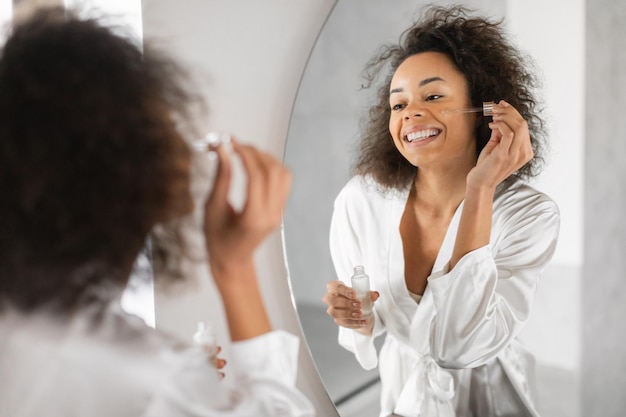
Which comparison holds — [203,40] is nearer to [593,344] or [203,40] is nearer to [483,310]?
[483,310]

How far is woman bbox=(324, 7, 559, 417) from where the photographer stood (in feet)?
2.83

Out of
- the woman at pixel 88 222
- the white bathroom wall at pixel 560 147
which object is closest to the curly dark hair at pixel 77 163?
the woman at pixel 88 222

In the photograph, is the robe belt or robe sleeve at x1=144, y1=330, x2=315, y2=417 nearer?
robe sleeve at x1=144, y1=330, x2=315, y2=417

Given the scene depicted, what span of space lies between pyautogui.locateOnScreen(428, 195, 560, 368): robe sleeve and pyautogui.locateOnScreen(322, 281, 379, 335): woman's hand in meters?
0.11

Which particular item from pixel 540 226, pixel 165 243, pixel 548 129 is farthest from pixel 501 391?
pixel 165 243

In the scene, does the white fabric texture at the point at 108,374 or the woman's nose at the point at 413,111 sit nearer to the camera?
the white fabric texture at the point at 108,374

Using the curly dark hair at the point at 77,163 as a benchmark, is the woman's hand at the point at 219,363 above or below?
below

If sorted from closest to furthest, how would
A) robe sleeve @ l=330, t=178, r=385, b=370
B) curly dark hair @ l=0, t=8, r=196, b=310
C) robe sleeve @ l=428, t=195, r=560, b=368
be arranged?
curly dark hair @ l=0, t=8, r=196, b=310 → robe sleeve @ l=428, t=195, r=560, b=368 → robe sleeve @ l=330, t=178, r=385, b=370

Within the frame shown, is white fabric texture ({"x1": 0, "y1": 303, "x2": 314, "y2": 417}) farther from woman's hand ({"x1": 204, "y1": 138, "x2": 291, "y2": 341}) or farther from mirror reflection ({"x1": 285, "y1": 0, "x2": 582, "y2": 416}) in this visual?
mirror reflection ({"x1": 285, "y1": 0, "x2": 582, "y2": 416})

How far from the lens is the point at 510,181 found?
2.83 ft

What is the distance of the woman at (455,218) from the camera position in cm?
86

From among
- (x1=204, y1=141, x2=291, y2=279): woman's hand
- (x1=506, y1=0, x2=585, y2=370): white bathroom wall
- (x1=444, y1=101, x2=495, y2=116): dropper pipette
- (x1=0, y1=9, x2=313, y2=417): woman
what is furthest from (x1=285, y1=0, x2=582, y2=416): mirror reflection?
(x1=0, y1=9, x2=313, y2=417): woman

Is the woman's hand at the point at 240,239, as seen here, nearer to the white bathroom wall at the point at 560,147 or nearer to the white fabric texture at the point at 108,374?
the white fabric texture at the point at 108,374

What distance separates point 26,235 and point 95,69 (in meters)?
0.17
